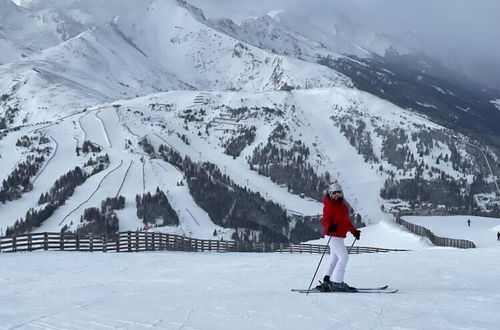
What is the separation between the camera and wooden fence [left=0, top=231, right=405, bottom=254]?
1348 inches

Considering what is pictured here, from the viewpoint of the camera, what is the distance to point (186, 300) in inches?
532

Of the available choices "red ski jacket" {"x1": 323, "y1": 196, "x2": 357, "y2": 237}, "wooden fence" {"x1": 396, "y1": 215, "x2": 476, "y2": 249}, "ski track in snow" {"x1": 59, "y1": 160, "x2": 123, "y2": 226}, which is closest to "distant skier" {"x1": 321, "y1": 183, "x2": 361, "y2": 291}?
"red ski jacket" {"x1": 323, "y1": 196, "x2": 357, "y2": 237}

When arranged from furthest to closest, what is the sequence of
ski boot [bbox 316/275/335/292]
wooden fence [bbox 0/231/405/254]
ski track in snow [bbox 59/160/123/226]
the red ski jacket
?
ski track in snow [bbox 59/160/123/226], wooden fence [bbox 0/231/405/254], ski boot [bbox 316/275/335/292], the red ski jacket

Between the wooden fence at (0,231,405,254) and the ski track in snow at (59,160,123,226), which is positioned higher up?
the ski track in snow at (59,160,123,226)

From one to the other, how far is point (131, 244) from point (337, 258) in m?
26.4

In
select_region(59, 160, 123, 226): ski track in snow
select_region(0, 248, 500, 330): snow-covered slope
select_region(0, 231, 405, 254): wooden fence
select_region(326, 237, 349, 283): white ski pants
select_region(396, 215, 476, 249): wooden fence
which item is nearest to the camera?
select_region(0, 248, 500, 330): snow-covered slope

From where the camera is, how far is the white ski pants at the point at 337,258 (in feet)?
44.5

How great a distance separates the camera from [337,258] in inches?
550

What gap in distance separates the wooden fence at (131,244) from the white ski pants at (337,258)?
16.6m

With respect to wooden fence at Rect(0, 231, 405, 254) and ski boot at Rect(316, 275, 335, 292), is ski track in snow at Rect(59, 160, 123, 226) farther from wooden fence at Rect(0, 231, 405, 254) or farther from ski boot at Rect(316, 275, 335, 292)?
ski boot at Rect(316, 275, 335, 292)

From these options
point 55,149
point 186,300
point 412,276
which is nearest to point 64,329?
point 186,300

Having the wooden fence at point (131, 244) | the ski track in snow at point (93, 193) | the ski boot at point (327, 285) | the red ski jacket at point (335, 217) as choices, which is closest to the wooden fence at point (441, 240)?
the wooden fence at point (131, 244)

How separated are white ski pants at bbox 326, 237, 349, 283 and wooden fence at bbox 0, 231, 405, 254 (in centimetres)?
1660

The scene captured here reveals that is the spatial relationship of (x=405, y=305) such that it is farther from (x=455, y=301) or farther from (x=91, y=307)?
(x=91, y=307)
